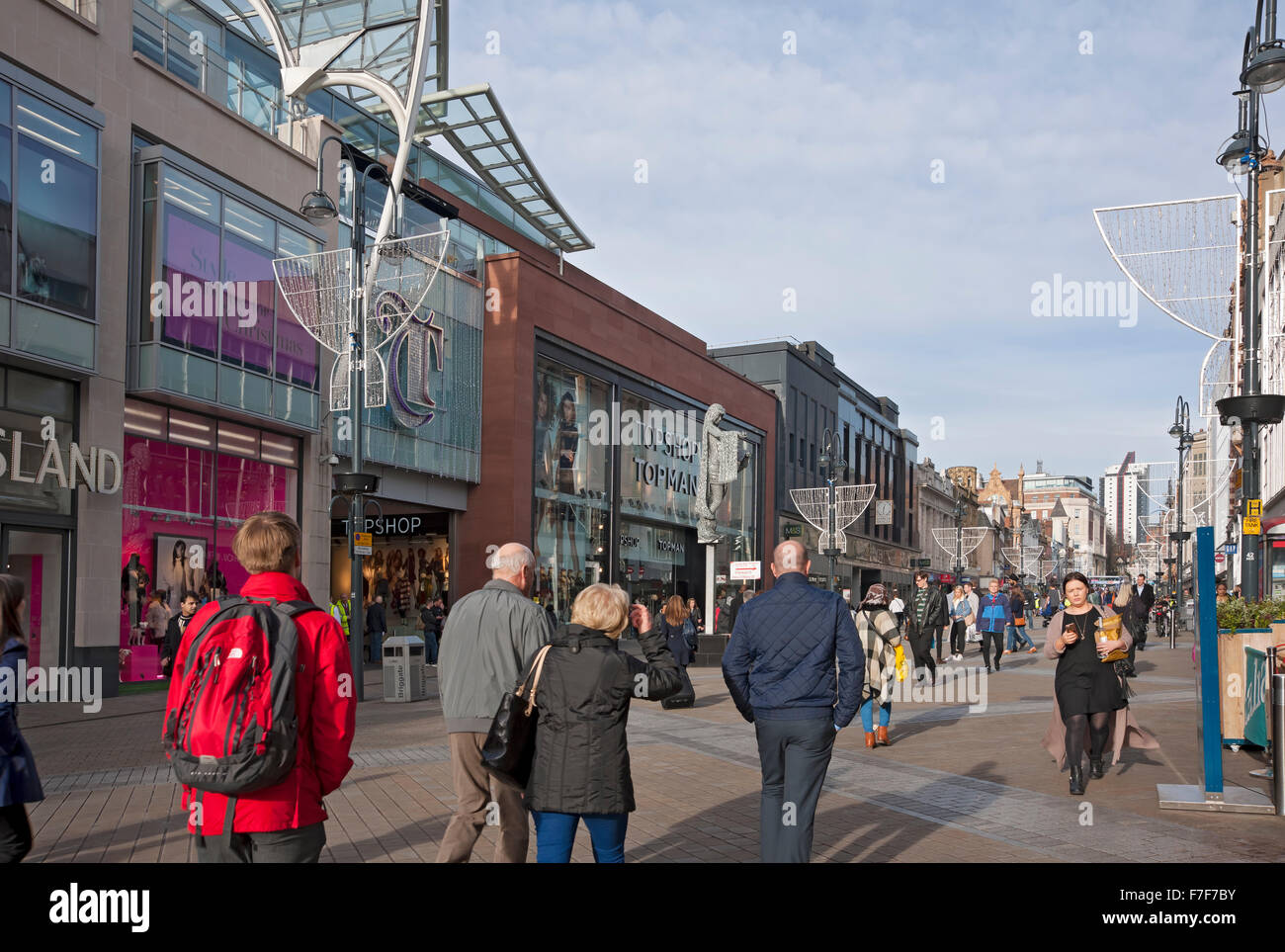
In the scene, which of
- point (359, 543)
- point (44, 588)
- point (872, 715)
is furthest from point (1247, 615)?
point (44, 588)

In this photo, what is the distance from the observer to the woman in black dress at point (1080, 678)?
9.05 m

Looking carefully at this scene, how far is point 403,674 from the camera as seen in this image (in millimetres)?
17219

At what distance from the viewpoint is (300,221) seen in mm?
23016

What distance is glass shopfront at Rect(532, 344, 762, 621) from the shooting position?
32969 mm

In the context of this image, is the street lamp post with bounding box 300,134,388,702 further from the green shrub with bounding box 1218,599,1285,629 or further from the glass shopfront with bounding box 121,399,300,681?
the green shrub with bounding box 1218,599,1285,629

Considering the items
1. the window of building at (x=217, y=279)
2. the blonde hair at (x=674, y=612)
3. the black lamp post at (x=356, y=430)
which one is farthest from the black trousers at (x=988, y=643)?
the window of building at (x=217, y=279)

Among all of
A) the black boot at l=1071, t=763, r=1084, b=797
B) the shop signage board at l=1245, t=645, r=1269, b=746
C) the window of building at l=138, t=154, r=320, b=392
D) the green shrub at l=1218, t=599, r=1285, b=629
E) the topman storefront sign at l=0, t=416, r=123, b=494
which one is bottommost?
the black boot at l=1071, t=763, r=1084, b=797

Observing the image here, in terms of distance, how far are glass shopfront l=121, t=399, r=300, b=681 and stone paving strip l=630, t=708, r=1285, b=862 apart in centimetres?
1174

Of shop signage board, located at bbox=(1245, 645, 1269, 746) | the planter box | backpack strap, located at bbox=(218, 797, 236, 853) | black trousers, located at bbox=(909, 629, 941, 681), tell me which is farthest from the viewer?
black trousers, located at bbox=(909, 629, 941, 681)

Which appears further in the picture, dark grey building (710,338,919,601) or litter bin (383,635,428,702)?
dark grey building (710,338,919,601)

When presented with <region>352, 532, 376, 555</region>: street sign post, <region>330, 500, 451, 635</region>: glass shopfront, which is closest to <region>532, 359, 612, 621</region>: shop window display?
<region>330, 500, 451, 635</region>: glass shopfront

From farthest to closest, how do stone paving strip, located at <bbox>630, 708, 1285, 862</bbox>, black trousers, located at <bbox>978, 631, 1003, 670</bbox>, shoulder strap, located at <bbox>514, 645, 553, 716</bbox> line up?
black trousers, located at <bbox>978, 631, 1003, 670</bbox> < stone paving strip, located at <bbox>630, 708, 1285, 862</bbox> < shoulder strap, located at <bbox>514, 645, 553, 716</bbox>

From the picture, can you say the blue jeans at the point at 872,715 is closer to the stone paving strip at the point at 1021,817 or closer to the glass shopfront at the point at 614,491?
the stone paving strip at the point at 1021,817
